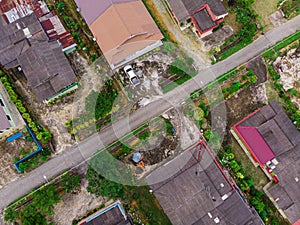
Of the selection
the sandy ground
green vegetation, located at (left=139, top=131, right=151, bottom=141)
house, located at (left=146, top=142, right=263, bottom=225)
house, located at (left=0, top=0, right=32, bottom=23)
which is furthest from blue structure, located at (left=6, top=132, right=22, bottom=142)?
the sandy ground

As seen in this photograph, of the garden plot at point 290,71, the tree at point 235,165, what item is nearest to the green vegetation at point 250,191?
the tree at point 235,165

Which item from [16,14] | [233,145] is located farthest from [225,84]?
[16,14]

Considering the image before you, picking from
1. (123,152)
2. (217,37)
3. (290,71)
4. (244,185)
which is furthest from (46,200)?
(290,71)

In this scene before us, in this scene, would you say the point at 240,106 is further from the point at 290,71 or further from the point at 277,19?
the point at 277,19

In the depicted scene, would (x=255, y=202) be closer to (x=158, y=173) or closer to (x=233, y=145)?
(x=233, y=145)

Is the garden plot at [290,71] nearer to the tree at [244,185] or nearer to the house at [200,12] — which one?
the house at [200,12]

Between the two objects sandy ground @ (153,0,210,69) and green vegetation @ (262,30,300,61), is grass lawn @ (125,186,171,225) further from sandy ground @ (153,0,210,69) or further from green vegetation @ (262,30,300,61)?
green vegetation @ (262,30,300,61)

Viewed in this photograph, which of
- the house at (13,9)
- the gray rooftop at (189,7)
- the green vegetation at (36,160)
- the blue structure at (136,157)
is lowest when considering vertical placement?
the blue structure at (136,157)
